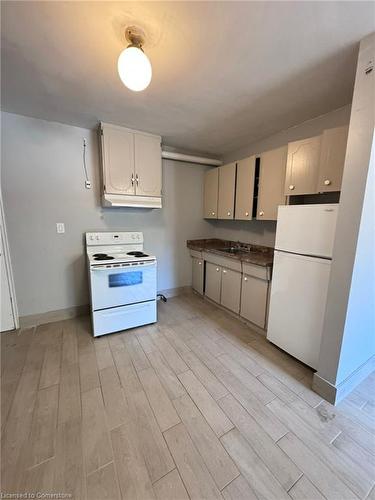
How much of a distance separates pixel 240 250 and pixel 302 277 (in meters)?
1.45

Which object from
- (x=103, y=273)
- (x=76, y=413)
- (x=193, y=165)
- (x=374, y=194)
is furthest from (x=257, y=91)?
(x=76, y=413)

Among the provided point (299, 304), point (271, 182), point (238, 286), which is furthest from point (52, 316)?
point (271, 182)

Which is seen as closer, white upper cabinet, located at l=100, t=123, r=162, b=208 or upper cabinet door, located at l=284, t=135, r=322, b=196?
upper cabinet door, located at l=284, t=135, r=322, b=196

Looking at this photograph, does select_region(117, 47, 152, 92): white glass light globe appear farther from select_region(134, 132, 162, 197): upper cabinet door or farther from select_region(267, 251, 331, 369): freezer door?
select_region(267, 251, 331, 369): freezer door

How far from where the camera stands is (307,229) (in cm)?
176

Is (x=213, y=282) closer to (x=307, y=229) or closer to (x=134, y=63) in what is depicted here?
(x=307, y=229)

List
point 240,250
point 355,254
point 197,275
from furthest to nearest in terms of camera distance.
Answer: point 197,275, point 240,250, point 355,254

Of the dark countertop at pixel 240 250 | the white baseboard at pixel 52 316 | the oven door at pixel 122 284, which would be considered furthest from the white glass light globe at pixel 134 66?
the white baseboard at pixel 52 316

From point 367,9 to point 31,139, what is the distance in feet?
10.1

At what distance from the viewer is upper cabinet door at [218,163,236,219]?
3.00 m

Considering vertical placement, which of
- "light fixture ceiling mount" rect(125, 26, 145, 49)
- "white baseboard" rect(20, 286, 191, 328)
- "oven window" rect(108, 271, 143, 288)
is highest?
"light fixture ceiling mount" rect(125, 26, 145, 49)

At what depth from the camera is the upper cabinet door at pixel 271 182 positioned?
91.6 inches

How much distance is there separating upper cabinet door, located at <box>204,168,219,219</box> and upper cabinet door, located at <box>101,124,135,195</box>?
1.37 m

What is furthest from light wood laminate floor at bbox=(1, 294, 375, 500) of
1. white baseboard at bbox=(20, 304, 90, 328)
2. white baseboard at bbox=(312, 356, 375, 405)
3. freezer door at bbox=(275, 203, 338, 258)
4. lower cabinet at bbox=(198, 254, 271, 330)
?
freezer door at bbox=(275, 203, 338, 258)
